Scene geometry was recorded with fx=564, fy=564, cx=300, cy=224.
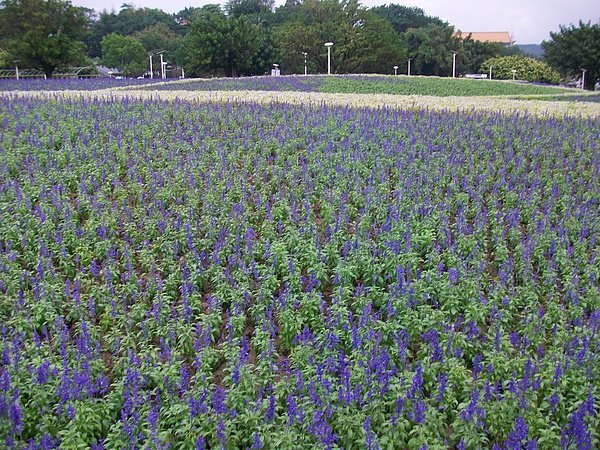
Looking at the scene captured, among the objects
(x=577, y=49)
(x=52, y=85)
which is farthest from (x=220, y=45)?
(x=577, y=49)

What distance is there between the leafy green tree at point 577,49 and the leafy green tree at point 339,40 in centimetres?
1748

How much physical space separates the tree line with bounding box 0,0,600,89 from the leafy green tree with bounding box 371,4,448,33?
25.2 metres

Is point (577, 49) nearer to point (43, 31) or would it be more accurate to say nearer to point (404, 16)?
point (43, 31)

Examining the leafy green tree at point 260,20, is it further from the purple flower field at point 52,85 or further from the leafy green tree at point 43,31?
the purple flower field at point 52,85

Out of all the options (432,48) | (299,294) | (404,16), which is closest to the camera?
(299,294)

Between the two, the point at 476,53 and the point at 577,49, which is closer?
the point at 577,49

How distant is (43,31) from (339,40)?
29.5m

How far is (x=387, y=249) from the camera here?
674 centimetres

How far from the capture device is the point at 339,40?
59781mm

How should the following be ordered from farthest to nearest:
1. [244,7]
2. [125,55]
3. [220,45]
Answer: [244,7] < [125,55] < [220,45]

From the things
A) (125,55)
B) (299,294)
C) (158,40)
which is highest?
(158,40)

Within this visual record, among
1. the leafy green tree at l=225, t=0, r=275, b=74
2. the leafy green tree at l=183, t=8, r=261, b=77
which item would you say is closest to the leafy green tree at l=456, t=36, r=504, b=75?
the leafy green tree at l=225, t=0, r=275, b=74

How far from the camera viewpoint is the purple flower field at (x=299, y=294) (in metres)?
4.31

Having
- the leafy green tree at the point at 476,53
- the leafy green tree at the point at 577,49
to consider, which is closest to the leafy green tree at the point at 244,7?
the leafy green tree at the point at 476,53
